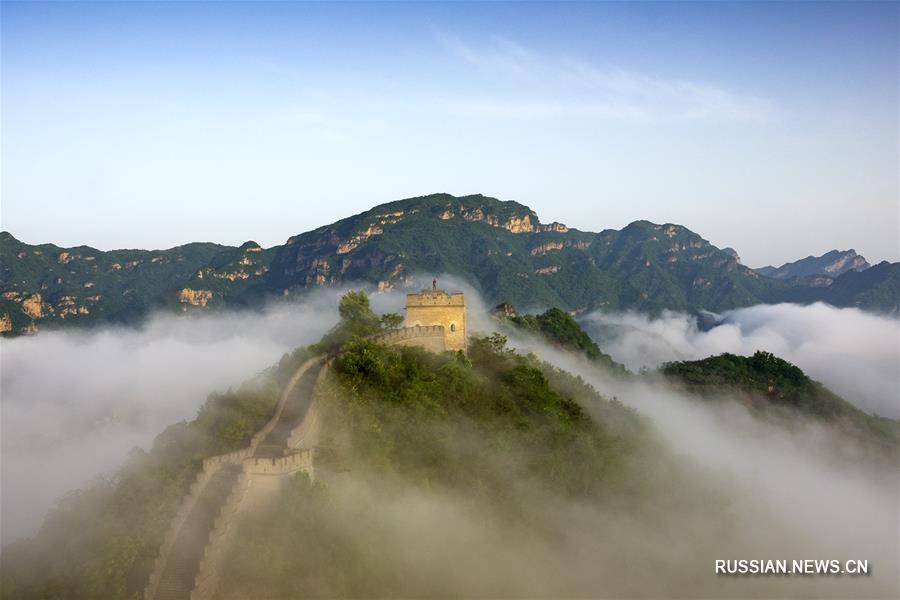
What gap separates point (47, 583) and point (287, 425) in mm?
11540

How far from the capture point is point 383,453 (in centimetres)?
3903

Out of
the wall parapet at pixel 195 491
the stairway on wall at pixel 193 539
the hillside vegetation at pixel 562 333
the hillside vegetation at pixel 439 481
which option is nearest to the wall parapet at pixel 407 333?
the hillside vegetation at pixel 439 481

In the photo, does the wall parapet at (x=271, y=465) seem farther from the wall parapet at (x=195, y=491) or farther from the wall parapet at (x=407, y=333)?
the wall parapet at (x=407, y=333)

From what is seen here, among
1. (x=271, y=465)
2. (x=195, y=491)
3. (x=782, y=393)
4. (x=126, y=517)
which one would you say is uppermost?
(x=271, y=465)

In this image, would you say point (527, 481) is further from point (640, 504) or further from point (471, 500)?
point (640, 504)

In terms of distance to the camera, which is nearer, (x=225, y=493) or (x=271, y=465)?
(x=225, y=493)

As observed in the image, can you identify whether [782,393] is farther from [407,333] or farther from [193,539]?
[193,539]

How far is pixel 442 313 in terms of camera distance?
177 ft

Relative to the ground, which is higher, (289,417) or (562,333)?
(289,417)

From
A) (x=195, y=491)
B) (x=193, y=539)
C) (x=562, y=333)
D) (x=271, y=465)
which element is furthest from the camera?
(x=562, y=333)

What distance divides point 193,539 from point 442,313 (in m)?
27.2

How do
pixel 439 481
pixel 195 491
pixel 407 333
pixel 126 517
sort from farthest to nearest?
pixel 407 333 → pixel 439 481 → pixel 126 517 → pixel 195 491

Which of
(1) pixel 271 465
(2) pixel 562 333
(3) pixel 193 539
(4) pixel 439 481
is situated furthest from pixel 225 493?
(2) pixel 562 333

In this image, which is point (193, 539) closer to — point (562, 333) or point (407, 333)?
point (407, 333)
